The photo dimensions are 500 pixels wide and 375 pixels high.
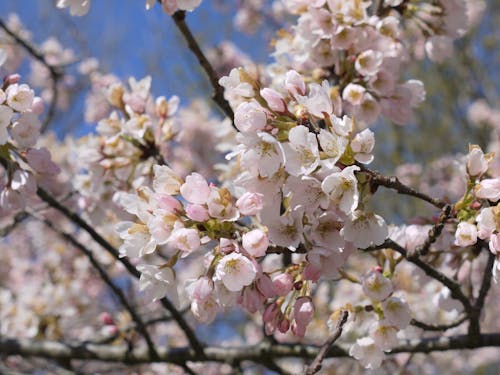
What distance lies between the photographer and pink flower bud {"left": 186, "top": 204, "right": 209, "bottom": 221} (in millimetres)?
1277

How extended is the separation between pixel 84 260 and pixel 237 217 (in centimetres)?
331

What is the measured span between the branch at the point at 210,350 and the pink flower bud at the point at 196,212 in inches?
32.8

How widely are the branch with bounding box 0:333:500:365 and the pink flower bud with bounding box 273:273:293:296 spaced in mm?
625

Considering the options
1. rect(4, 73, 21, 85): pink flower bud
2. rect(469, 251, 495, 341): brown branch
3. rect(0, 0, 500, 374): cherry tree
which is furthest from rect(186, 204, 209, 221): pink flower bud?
rect(469, 251, 495, 341): brown branch

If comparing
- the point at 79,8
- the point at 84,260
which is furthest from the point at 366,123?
the point at 84,260

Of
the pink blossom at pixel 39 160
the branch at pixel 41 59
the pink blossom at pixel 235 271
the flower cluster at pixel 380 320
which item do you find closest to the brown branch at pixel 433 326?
the flower cluster at pixel 380 320

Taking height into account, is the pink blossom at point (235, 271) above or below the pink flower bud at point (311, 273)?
above

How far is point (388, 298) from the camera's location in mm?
1607

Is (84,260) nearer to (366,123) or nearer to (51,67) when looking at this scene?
(51,67)

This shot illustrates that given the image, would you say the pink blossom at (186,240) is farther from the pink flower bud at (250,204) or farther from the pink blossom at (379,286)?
the pink blossom at (379,286)

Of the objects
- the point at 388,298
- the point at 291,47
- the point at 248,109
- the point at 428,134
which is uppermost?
the point at 428,134

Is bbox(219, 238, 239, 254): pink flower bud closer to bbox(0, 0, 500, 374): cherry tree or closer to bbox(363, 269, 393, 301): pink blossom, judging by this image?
bbox(0, 0, 500, 374): cherry tree

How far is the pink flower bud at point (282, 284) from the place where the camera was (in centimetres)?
135

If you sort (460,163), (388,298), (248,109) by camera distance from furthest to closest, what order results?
(460,163) → (388,298) → (248,109)
